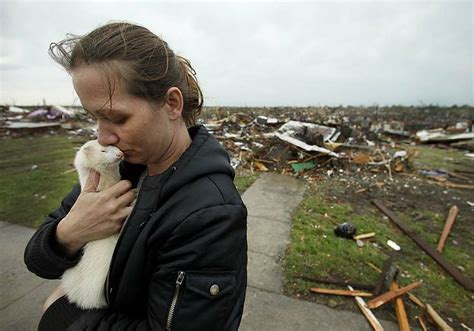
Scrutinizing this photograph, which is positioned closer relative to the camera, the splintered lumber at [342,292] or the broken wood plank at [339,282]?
the splintered lumber at [342,292]

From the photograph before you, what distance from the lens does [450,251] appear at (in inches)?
154

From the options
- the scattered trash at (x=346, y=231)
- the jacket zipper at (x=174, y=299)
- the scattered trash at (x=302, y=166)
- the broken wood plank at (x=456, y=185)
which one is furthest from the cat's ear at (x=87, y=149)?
the broken wood plank at (x=456, y=185)

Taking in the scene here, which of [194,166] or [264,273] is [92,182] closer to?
[194,166]

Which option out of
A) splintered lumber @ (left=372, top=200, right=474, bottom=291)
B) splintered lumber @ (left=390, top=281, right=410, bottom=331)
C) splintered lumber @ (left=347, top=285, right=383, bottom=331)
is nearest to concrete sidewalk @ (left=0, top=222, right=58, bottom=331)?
splintered lumber @ (left=347, top=285, right=383, bottom=331)

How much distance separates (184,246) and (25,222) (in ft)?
14.2

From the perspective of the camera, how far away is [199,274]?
99cm

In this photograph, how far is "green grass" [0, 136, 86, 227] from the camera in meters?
4.35

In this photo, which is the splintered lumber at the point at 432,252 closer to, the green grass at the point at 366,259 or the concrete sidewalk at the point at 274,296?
the green grass at the point at 366,259

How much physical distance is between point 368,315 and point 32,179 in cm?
683

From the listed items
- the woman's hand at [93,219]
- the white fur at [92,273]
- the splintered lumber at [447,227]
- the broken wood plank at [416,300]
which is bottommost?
the splintered lumber at [447,227]

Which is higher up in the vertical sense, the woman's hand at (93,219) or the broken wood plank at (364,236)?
the woman's hand at (93,219)

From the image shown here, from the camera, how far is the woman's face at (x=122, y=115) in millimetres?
1080

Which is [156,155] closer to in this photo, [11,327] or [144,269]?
[144,269]

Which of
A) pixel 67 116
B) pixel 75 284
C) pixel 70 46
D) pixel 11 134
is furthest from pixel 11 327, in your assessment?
pixel 67 116
